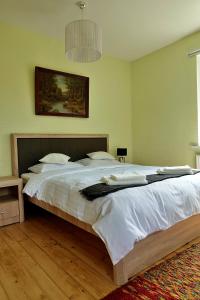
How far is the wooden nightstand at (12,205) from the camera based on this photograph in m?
2.74

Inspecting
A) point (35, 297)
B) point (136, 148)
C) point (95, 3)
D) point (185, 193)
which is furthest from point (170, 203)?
point (136, 148)

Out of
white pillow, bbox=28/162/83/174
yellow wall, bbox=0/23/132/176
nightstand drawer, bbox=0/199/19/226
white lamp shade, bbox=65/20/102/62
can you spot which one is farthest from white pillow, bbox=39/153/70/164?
white lamp shade, bbox=65/20/102/62

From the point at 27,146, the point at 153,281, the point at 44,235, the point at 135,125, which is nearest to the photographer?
the point at 153,281

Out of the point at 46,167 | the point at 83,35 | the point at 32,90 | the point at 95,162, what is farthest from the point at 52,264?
the point at 32,90

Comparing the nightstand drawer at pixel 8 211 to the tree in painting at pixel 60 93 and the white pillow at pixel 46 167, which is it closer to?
the white pillow at pixel 46 167

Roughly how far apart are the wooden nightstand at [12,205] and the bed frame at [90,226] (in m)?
0.26

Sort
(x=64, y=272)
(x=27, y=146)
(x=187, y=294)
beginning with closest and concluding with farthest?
(x=187, y=294), (x=64, y=272), (x=27, y=146)

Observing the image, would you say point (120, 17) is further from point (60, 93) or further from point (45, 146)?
point (45, 146)

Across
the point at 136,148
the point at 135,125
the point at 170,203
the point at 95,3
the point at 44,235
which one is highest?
the point at 95,3

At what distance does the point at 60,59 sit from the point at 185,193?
2.95 meters

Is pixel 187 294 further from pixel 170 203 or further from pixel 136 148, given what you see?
pixel 136 148

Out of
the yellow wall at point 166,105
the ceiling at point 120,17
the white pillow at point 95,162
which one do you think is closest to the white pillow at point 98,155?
the white pillow at point 95,162

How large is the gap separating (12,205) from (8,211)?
9 cm

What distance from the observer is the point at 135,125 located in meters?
4.69
